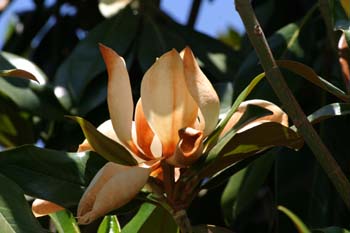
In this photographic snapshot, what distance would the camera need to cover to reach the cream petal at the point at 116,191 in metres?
0.94

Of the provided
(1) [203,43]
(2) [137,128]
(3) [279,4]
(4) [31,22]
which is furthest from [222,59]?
(2) [137,128]

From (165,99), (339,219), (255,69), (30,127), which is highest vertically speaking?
(165,99)

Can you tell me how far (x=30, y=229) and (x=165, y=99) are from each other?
181 mm

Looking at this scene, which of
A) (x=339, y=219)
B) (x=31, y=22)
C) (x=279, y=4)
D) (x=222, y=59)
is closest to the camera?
(x=339, y=219)

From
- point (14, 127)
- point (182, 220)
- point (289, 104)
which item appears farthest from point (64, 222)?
point (14, 127)

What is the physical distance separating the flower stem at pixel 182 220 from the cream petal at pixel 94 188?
8cm

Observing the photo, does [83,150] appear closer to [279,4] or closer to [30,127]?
[30,127]

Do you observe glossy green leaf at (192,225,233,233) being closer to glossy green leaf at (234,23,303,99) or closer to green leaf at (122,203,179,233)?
green leaf at (122,203,179,233)

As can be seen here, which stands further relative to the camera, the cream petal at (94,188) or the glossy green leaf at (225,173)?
the glossy green leaf at (225,173)

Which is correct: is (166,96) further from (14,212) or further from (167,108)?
(14,212)

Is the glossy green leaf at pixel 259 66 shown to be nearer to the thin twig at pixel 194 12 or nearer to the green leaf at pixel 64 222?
the green leaf at pixel 64 222

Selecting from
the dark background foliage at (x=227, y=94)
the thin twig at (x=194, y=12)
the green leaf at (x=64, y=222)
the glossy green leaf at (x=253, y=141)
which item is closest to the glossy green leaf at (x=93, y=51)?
the dark background foliage at (x=227, y=94)

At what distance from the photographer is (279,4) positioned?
195cm

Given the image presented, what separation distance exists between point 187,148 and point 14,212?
0.60 ft
